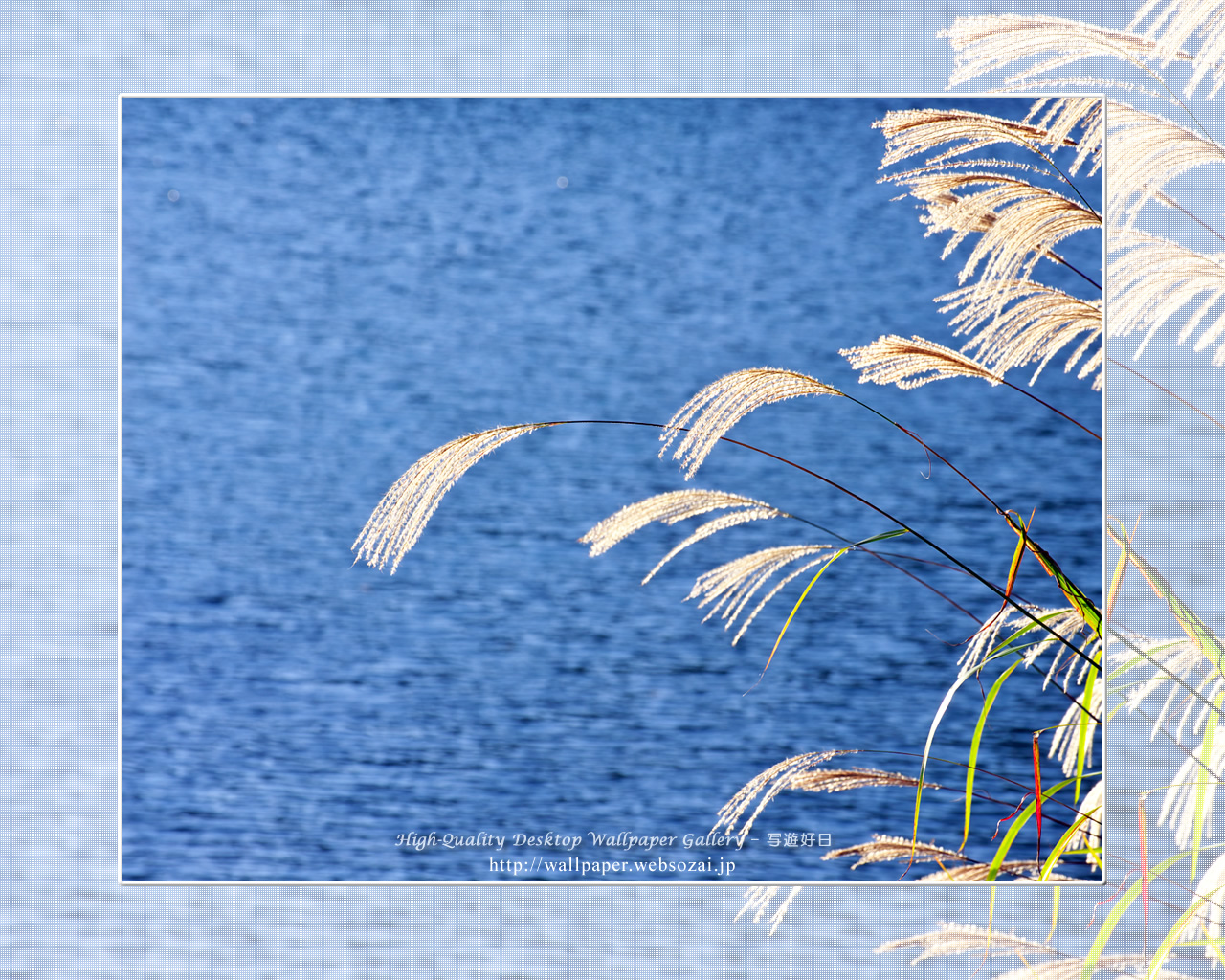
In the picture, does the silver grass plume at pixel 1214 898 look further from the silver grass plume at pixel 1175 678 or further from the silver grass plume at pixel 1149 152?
the silver grass plume at pixel 1149 152

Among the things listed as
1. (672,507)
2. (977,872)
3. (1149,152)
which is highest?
(1149,152)

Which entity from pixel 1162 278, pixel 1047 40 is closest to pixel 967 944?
pixel 1162 278

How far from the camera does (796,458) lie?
160 cm

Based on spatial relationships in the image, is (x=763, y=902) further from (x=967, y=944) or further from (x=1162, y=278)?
(x=1162, y=278)

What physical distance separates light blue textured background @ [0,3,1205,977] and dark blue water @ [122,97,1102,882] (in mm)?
61

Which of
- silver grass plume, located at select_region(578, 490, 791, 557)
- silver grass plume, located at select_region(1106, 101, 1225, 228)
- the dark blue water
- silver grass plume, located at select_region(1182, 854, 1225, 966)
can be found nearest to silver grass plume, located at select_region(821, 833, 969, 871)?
the dark blue water

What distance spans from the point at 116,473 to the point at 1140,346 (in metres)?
1.38

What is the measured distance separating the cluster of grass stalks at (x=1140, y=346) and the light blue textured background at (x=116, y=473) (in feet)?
0.20

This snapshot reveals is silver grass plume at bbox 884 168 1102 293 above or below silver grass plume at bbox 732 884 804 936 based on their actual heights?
above

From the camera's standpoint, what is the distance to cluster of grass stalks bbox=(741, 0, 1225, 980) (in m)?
1.02

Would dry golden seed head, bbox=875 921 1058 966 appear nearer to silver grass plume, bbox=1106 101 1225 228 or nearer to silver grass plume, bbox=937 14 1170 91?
silver grass plume, bbox=1106 101 1225 228

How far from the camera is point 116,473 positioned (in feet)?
4.42

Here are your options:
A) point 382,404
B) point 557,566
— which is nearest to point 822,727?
point 557,566

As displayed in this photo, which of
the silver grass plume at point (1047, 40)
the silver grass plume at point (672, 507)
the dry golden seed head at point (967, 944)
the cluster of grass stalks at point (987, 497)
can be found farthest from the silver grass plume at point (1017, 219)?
the dry golden seed head at point (967, 944)
